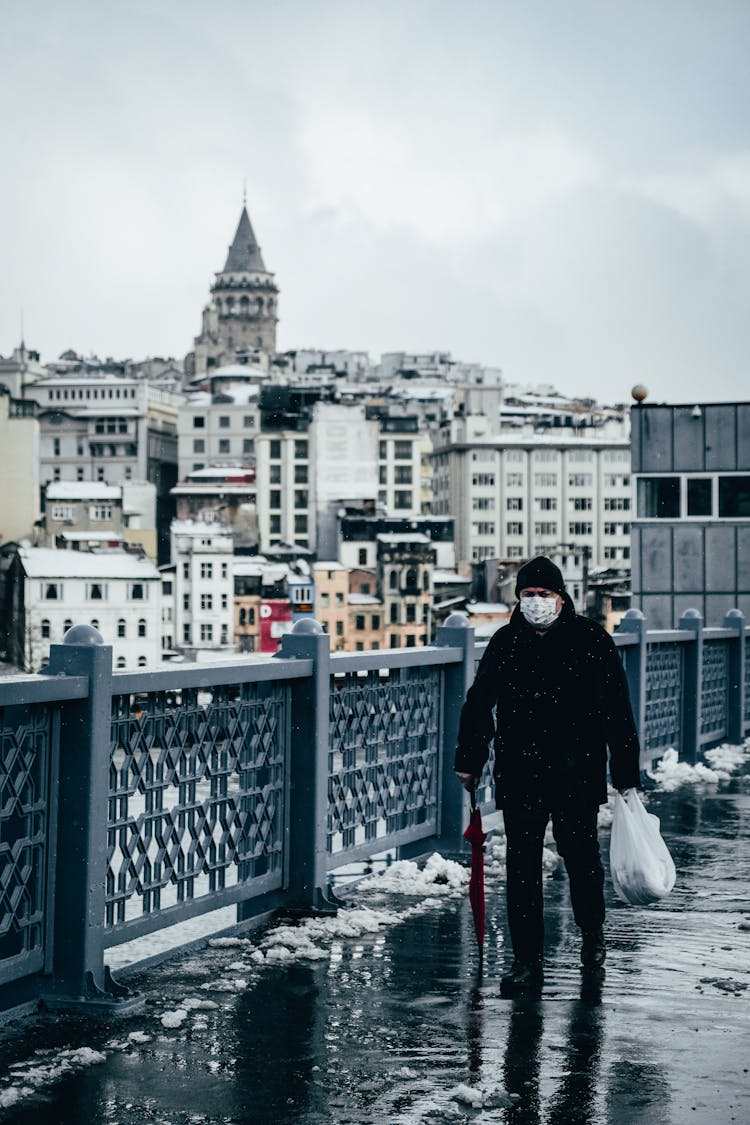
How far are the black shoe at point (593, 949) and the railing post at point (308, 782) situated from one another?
56.5 inches

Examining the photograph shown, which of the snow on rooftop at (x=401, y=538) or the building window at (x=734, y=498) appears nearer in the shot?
Answer: the building window at (x=734, y=498)

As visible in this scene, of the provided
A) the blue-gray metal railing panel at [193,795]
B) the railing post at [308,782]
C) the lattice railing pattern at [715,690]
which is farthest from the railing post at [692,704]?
the blue-gray metal railing panel at [193,795]

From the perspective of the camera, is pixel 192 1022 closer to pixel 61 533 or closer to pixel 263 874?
pixel 263 874

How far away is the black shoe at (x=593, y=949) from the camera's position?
6617 millimetres

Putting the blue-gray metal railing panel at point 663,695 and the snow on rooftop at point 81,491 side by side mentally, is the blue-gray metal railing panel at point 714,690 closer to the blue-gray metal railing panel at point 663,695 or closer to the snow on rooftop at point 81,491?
the blue-gray metal railing panel at point 663,695

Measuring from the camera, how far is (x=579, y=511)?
155000 mm

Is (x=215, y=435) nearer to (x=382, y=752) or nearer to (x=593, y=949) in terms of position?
(x=382, y=752)

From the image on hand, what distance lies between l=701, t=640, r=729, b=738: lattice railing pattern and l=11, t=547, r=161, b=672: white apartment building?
10529 centimetres

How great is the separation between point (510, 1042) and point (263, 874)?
2.27 m

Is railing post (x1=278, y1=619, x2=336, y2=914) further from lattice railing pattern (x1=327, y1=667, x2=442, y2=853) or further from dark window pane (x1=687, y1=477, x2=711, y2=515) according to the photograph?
dark window pane (x1=687, y1=477, x2=711, y2=515)

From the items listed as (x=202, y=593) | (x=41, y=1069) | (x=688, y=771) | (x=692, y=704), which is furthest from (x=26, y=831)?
(x=202, y=593)

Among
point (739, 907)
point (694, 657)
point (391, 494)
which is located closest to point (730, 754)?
point (694, 657)

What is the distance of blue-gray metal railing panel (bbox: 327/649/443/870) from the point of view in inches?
322

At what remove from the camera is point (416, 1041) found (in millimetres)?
5480
